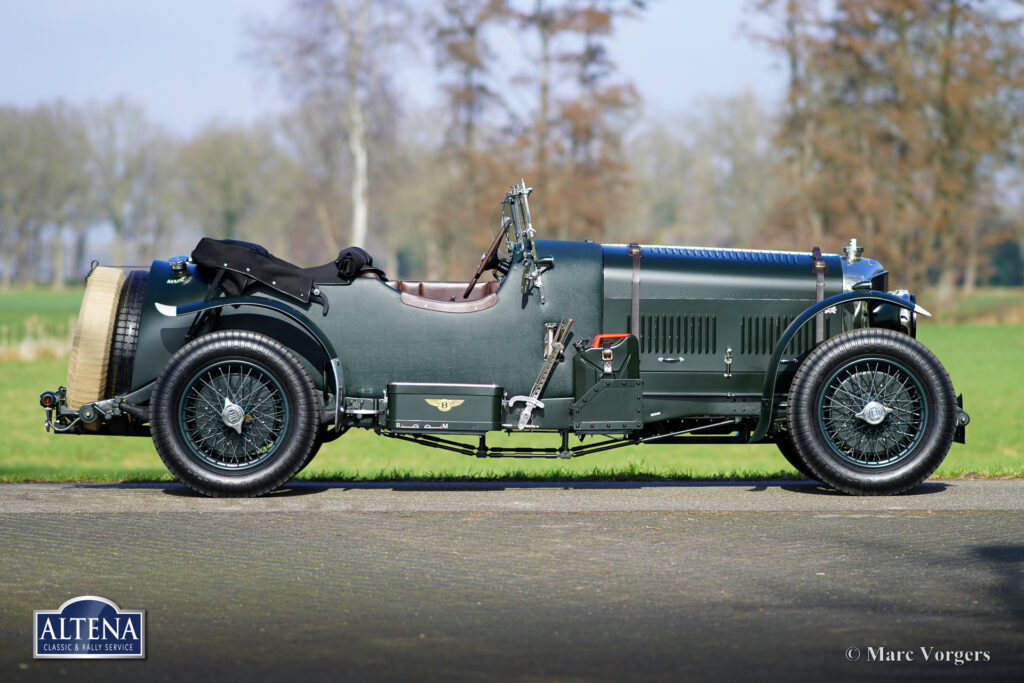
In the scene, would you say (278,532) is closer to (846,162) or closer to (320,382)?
(320,382)

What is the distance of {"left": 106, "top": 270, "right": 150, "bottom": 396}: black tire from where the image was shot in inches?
273

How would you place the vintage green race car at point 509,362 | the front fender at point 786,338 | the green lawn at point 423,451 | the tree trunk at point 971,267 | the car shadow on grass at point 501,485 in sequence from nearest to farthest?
1. the vintage green race car at point 509,362
2. the front fender at point 786,338
3. the car shadow on grass at point 501,485
4. the green lawn at point 423,451
5. the tree trunk at point 971,267

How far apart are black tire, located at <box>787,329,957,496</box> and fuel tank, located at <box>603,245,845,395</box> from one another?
1.49ft

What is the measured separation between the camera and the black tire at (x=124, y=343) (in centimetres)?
693

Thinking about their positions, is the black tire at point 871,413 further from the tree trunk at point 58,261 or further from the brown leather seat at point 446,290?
the tree trunk at point 58,261

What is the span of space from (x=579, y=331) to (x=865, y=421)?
5.69 ft

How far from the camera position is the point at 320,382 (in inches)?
282

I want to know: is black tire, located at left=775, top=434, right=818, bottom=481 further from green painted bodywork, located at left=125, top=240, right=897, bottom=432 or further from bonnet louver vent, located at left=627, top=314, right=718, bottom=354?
bonnet louver vent, located at left=627, top=314, right=718, bottom=354

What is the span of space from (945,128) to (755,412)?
39743mm

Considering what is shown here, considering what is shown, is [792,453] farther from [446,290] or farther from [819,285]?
[446,290]

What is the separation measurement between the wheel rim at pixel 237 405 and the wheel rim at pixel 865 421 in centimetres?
314

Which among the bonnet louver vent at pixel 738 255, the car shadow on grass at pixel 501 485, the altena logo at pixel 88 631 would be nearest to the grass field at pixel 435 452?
the car shadow on grass at pixel 501 485

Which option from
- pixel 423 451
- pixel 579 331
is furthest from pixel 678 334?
pixel 423 451

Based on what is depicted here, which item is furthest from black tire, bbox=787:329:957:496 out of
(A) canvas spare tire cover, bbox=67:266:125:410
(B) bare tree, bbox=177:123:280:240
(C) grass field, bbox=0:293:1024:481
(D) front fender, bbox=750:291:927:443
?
(B) bare tree, bbox=177:123:280:240
